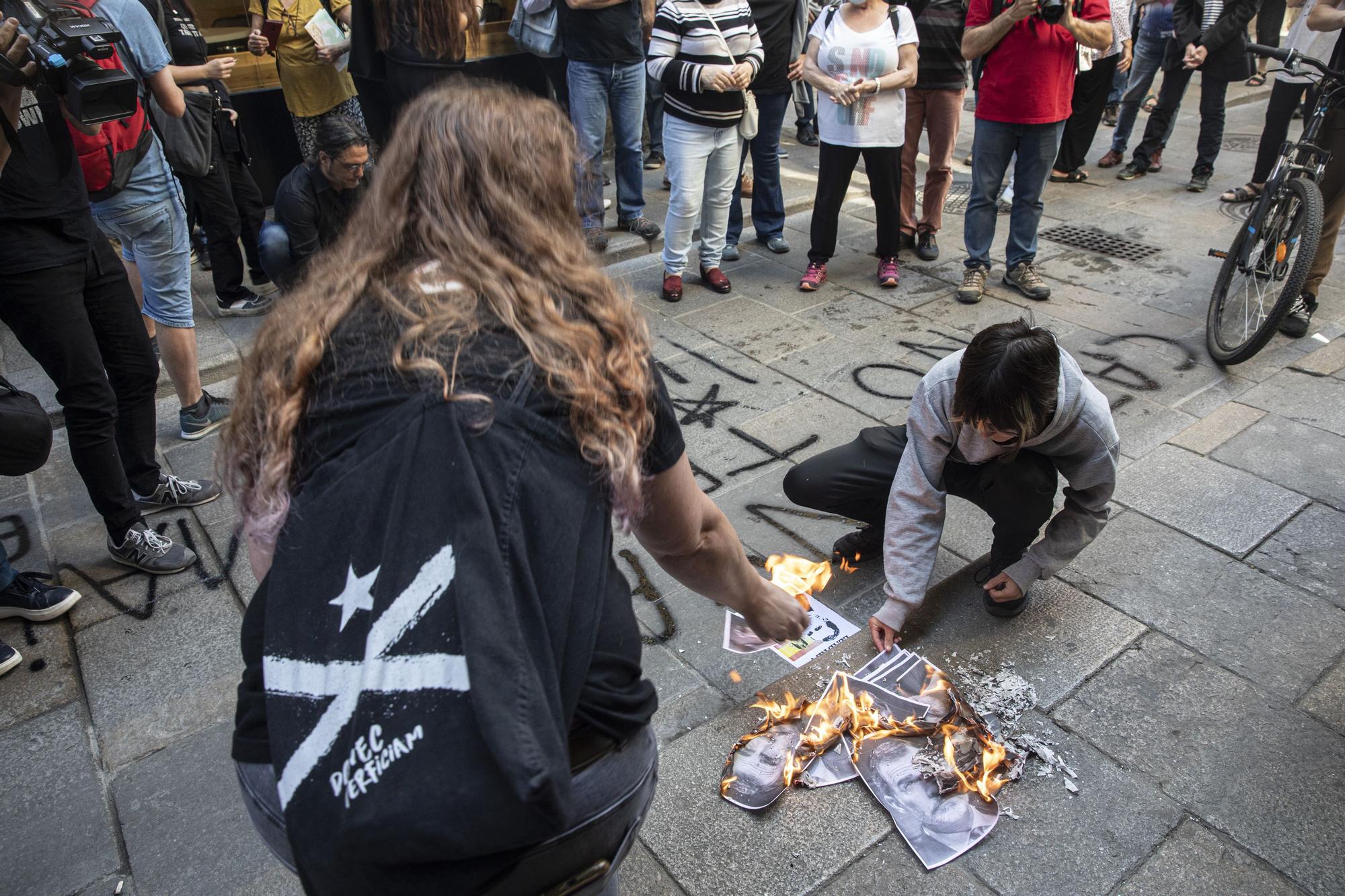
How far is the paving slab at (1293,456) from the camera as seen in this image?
11.3 feet

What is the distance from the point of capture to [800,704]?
8.25 feet

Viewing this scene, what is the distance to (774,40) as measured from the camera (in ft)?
17.4

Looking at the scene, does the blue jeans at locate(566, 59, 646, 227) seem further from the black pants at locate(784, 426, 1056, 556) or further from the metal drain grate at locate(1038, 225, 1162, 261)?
the black pants at locate(784, 426, 1056, 556)

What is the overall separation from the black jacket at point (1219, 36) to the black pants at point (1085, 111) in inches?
17.0

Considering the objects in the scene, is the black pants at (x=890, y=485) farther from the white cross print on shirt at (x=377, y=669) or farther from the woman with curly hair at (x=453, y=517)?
the white cross print on shirt at (x=377, y=669)

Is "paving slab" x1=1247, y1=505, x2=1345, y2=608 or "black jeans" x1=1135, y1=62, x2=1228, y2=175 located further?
"black jeans" x1=1135, y1=62, x2=1228, y2=175

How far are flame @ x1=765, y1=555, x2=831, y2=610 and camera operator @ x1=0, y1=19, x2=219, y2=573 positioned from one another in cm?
200

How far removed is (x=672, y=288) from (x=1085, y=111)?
3.77 m

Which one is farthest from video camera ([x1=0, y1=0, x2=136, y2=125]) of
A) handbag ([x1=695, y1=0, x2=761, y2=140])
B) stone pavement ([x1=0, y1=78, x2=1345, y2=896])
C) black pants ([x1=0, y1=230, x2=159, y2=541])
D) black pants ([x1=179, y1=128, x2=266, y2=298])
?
handbag ([x1=695, y1=0, x2=761, y2=140])

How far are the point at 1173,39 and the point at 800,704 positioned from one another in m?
6.57

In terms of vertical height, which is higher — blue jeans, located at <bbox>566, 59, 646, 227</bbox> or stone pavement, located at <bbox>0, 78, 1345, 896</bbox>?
blue jeans, located at <bbox>566, 59, 646, 227</bbox>

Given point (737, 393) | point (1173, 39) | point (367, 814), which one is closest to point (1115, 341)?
point (737, 393)

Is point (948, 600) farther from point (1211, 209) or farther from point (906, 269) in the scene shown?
point (1211, 209)

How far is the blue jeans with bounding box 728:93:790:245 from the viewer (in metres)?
5.48
